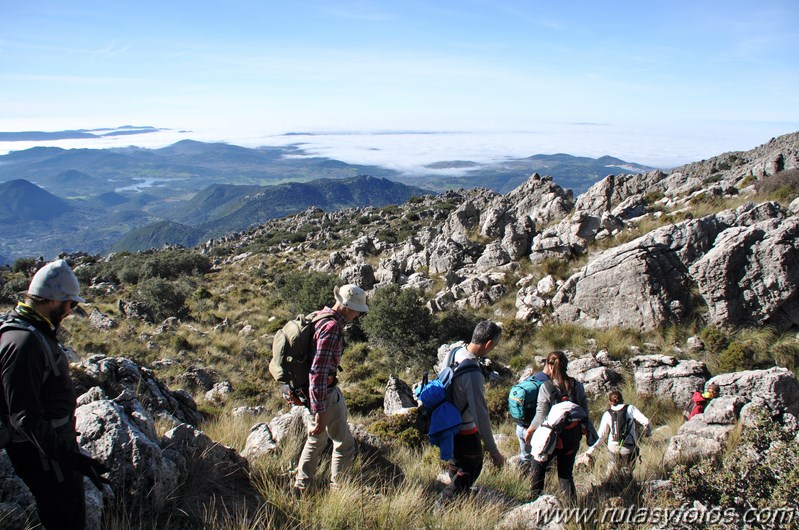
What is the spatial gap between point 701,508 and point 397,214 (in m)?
51.1

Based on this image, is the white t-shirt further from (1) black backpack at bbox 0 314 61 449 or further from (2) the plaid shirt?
(1) black backpack at bbox 0 314 61 449

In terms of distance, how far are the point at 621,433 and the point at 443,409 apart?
3.04 meters

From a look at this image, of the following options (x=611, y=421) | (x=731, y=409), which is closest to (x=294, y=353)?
(x=611, y=421)

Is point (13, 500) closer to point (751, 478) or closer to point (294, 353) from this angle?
point (294, 353)

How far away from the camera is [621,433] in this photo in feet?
19.0

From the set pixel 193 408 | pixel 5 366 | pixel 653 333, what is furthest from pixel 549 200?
pixel 5 366

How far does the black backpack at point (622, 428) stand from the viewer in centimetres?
573

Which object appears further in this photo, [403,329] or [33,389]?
[403,329]

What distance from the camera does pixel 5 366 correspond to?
2555mm

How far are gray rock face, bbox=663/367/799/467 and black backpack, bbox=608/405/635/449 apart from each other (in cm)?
42

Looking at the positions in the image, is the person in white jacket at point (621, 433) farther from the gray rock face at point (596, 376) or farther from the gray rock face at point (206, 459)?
the gray rock face at point (206, 459)

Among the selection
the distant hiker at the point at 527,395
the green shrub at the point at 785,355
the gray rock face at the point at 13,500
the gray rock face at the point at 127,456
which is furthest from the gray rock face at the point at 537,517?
the green shrub at the point at 785,355

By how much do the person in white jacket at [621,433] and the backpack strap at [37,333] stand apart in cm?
553

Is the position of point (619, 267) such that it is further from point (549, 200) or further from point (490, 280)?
point (549, 200)
